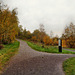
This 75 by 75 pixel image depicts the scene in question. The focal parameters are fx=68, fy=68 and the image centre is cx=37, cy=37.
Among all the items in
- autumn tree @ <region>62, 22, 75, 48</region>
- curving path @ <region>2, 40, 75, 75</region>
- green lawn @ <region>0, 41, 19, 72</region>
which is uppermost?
autumn tree @ <region>62, 22, 75, 48</region>

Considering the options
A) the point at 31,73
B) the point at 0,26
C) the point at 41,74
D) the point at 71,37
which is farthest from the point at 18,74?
the point at 71,37

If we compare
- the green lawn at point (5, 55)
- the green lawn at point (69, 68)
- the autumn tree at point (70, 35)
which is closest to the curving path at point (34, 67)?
the green lawn at point (69, 68)

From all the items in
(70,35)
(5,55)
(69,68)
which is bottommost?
(5,55)

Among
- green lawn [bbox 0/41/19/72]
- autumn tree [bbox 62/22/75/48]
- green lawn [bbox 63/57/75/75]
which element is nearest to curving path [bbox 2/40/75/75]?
green lawn [bbox 63/57/75/75]

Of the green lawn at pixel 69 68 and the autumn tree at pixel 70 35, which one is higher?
the autumn tree at pixel 70 35

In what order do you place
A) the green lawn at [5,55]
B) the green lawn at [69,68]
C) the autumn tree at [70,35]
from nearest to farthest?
the green lawn at [69,68] → the green lawn at [5,55] → the autumn tree at [70,35]

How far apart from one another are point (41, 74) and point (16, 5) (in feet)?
50.4

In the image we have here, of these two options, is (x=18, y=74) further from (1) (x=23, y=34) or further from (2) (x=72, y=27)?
(1) (x=23, y=34)

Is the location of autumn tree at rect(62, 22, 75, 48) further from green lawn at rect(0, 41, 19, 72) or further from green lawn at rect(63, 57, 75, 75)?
green lawn at rect(63, 57, 75, 75)

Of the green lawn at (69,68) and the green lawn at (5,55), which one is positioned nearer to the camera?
the green lawn at (69,68)

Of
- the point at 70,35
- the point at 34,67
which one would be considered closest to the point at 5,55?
the point at 34,67

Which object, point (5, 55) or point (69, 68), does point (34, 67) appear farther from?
point (5, 55)

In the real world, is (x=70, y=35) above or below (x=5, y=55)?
above

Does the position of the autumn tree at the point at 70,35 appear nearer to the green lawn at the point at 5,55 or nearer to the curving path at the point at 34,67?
the green lawn at the point at 5,55
